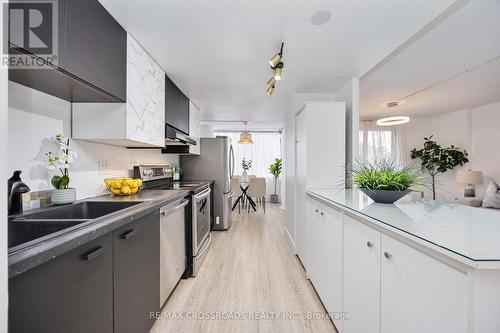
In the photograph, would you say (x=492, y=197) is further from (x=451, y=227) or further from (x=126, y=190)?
(x=126, y=190)

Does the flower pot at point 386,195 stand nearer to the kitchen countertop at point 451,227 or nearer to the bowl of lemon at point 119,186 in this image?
the kitchen countertop at point 451,227

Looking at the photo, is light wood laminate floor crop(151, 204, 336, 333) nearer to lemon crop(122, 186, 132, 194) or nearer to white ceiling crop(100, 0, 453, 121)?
lemon crop(122, 186, 132, 194)

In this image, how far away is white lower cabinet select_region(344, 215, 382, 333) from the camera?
109 cm

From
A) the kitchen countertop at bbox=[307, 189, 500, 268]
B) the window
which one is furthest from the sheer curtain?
the kitchen countertop at bbox=[307, 189, 500, 268]

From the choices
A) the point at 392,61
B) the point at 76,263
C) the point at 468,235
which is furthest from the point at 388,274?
the point at 392,61

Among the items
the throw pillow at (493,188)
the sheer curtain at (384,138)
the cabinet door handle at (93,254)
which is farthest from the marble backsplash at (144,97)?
the throw pillow at (493,188)

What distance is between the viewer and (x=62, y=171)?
4.82ft

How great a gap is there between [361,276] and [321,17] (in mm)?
1698

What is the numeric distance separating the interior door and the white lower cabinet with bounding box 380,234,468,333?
4.71ft

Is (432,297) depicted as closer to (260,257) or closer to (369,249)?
(369,249)

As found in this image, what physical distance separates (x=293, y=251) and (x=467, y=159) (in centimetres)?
456

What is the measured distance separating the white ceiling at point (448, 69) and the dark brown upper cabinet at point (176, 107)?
2495 millimetres

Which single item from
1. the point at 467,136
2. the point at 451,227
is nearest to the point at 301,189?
the point at 451,227

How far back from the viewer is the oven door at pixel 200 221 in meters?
2.47
